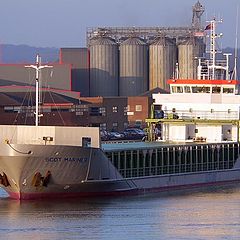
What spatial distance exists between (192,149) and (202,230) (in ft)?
57.5

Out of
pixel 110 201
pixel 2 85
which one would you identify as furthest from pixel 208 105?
pixel 2 85

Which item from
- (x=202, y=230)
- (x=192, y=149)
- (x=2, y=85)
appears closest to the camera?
(x=202, y=230)

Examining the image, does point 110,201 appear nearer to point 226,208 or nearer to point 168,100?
point 226,208

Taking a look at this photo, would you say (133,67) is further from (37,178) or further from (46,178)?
(37,178)

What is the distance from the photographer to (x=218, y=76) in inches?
2687

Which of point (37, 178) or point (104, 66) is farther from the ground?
point (104, 66)

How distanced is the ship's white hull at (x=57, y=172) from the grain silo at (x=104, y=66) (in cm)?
8830

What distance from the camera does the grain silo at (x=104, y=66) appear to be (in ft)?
469

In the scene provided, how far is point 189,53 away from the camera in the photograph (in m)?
141

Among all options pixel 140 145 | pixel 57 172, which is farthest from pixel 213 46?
pixel 57 172

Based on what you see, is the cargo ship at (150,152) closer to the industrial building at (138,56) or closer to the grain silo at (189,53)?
the grain silo at (189,53)

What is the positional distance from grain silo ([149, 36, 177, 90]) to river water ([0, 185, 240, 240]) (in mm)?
84548

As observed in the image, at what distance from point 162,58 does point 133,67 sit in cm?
369

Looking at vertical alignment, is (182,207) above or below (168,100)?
below
